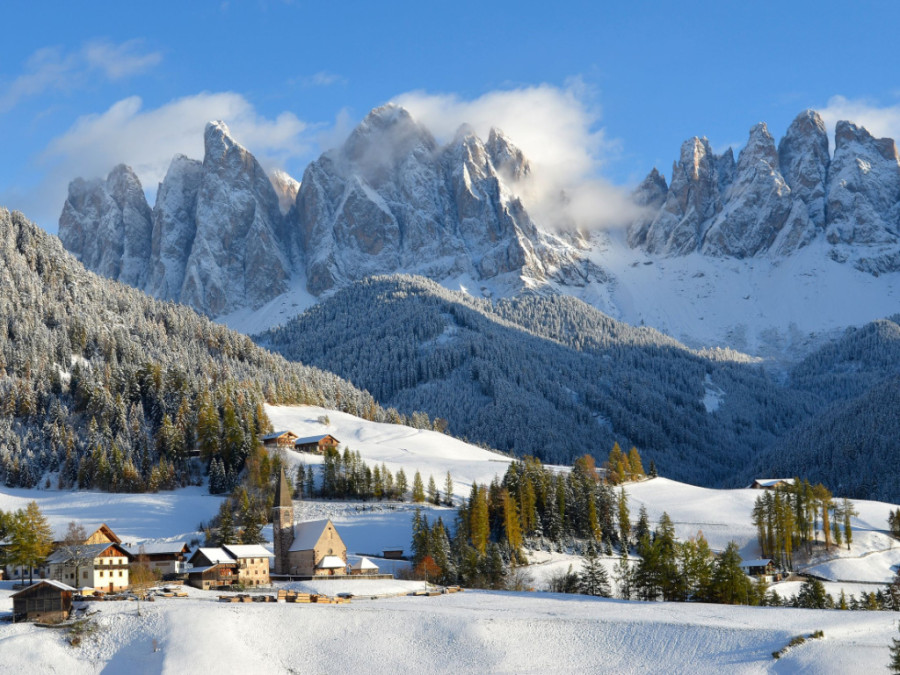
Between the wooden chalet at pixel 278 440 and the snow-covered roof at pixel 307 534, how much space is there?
49.9m

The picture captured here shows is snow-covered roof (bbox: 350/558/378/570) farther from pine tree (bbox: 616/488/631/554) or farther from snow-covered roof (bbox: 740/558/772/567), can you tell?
snow-covered roof (bbox: 740/558/772/567)

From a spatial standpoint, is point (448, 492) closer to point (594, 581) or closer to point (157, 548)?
point (594, 581)

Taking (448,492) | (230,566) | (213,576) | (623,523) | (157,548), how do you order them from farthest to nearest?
(448,492) → (623,523) → (157,548) → (230,566) → (213,576)

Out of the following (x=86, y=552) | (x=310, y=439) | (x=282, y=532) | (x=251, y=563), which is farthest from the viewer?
(x=310, y=439)

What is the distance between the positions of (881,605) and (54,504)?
301ft

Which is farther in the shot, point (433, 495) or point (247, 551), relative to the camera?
point (433, 495)

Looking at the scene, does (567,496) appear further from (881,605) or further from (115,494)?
(115,494)

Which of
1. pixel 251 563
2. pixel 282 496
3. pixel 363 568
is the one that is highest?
pixel 282 496

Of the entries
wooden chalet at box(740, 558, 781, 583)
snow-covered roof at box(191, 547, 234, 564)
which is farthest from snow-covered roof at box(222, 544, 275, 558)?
wooden chalet at box(740, 558, 781, 583)

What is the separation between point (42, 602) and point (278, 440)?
261 feet

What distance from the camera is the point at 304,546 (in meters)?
100

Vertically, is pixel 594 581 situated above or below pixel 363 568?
below

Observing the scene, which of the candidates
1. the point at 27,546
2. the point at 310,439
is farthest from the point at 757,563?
the point at 27,546

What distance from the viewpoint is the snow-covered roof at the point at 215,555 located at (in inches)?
3748
